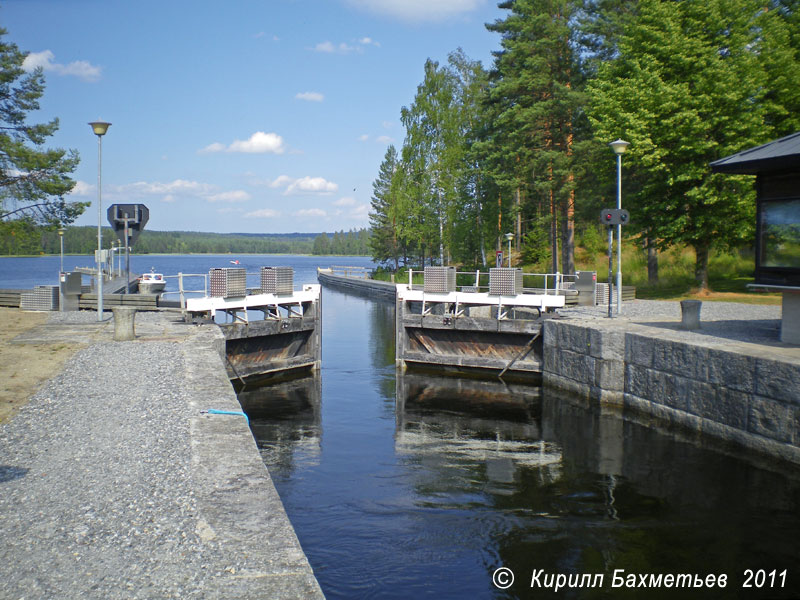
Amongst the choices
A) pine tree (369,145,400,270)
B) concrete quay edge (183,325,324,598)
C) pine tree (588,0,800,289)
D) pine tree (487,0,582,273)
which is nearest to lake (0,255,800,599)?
concrete quay edge (183,325,324,598)

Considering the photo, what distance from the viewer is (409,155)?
48.1 m

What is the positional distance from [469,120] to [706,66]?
23054 millimetres

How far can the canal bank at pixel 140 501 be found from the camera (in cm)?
415

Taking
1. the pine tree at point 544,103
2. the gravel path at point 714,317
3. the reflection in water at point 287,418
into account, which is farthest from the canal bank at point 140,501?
the pine tree at point 544,103

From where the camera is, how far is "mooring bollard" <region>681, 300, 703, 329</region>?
47.5 ft

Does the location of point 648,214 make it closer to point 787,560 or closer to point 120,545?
point 787,560

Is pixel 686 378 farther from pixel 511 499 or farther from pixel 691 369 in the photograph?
pixel 511 499

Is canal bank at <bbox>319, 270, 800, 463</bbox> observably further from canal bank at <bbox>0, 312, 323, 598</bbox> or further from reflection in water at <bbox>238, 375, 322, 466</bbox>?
canal bank at <bbox>0, 312, 323, 598</bbox>

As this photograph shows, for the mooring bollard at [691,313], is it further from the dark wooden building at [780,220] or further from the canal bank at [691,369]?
the dark wooden building at [780,220]

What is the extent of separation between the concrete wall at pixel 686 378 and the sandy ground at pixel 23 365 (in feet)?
36.9

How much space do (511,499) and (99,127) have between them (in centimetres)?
1397

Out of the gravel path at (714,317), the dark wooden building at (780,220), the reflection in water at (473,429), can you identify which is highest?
the dark wooden building at (780,220)

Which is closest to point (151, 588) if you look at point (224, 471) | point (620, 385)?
point (224, 471)

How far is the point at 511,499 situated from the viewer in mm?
9461
